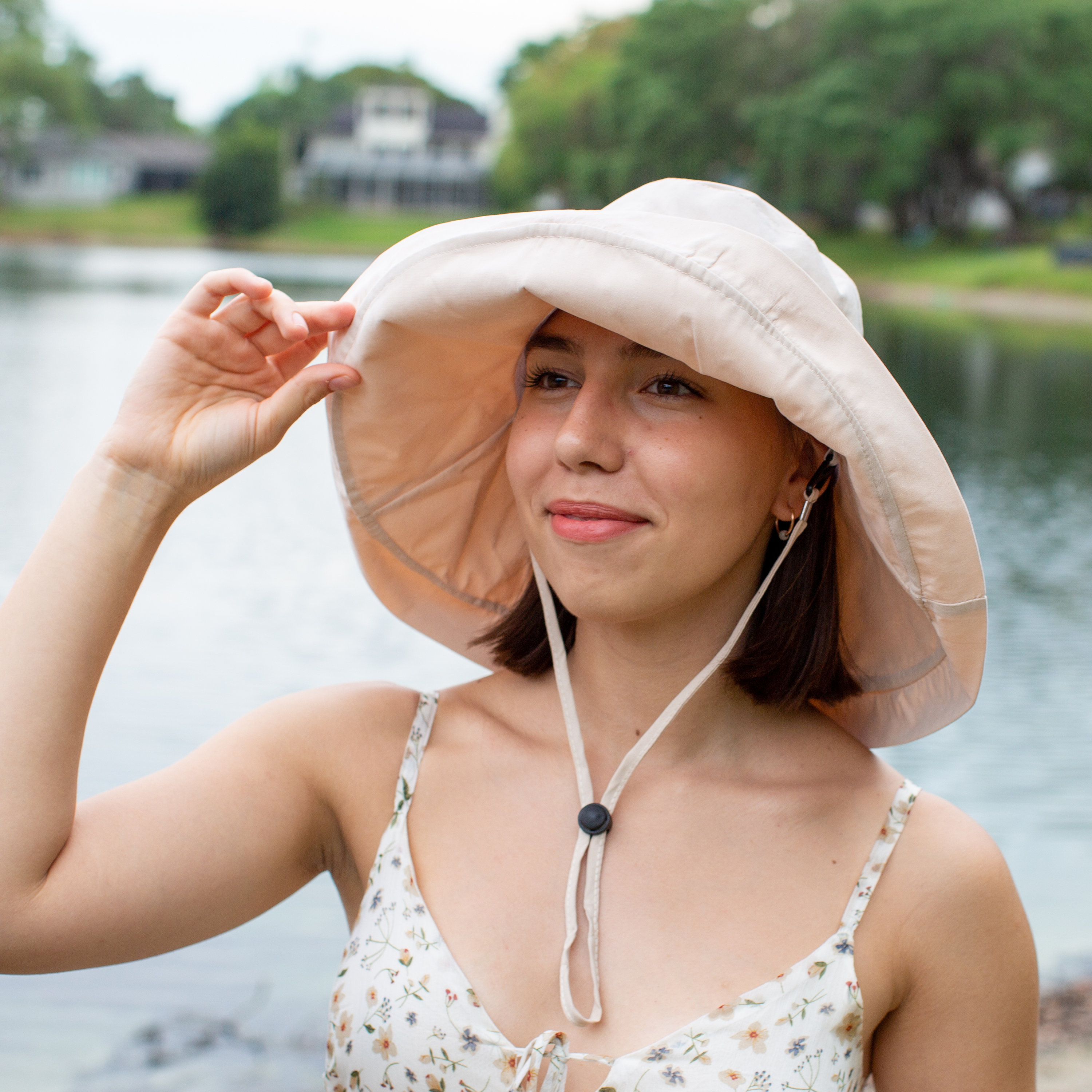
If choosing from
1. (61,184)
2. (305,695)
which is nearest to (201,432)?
(305,695)

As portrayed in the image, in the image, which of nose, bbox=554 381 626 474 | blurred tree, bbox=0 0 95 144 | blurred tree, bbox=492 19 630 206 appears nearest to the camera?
nose, bbox=554 381 626 474

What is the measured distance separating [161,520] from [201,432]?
0.11 meters

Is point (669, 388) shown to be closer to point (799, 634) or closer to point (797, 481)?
point (797, 481)

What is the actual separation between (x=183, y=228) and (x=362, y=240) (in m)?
9.82

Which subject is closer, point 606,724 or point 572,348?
point 572,348

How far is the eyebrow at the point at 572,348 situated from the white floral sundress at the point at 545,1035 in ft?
2.14

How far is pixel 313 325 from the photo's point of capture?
1.70 metres

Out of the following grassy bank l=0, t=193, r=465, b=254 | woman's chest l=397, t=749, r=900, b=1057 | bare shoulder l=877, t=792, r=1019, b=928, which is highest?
bare shoulder l=877, t=792, r=1019, b=928

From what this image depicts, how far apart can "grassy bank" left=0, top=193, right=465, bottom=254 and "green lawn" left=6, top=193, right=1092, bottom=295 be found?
0.23ft

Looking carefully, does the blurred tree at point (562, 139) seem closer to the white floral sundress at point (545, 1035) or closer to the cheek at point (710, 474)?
the cheek at point (710, 474)

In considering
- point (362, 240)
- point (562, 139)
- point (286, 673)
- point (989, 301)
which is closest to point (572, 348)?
point (286, 673)

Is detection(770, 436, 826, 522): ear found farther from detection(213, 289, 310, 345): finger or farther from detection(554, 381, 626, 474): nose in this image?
detection(213, 289, 310, 345): finger

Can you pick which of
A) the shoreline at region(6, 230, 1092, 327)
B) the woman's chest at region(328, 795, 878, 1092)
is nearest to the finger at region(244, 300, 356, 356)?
the woman's chest at region(328, 795, 878, 1092)

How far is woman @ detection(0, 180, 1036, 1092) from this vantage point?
1.50m
